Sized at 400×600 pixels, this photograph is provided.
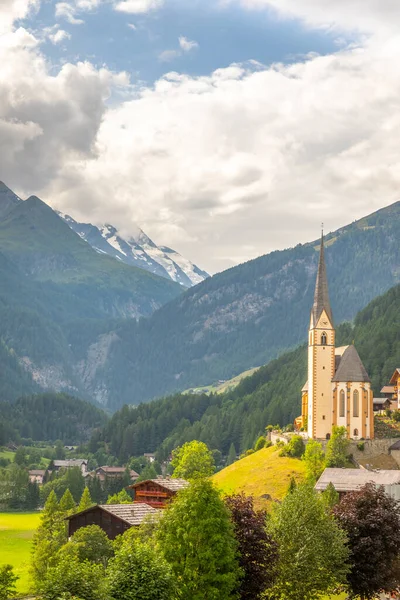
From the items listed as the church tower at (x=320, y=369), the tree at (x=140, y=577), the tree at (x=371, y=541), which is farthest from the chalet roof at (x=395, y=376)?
the tree at (x=140, y=577)

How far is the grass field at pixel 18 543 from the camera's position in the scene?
375 ft

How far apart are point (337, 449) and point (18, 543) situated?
166 feet

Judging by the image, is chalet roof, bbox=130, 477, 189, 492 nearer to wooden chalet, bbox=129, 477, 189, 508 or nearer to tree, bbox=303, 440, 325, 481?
wooden chalet, bbox=129, 477, 189, 508

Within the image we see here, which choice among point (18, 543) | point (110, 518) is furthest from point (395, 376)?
point (110, 518)

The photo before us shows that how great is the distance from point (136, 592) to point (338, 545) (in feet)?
70.2

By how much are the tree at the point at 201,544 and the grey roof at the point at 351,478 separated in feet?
179

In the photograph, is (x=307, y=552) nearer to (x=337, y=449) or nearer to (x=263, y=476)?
(x=337, y=449)

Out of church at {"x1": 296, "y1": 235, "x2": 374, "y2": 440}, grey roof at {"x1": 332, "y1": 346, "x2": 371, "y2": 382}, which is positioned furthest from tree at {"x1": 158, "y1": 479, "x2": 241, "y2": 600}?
grey roof at {"x1": 332, "y1": 346, "x2": 371, "y2": 382}

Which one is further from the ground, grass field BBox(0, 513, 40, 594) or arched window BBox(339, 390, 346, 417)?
arched window BBox(339, 390, 346, 417)

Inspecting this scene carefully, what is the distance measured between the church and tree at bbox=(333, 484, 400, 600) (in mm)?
68472

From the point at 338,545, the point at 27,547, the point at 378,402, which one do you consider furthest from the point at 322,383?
the point at 338,545

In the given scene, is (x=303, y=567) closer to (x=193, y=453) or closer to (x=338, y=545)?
(x=338, y=545)

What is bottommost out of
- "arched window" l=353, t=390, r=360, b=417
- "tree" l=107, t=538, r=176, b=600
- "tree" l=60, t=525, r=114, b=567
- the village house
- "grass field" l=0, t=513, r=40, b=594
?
"grass field" l=0, t=513, r=40, b=594

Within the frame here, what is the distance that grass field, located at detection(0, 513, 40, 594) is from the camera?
4506 inches
